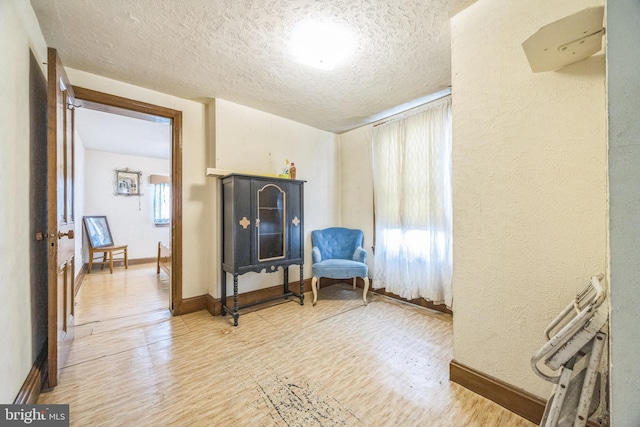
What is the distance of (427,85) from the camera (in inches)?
96.7

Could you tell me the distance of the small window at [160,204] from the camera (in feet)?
18.7

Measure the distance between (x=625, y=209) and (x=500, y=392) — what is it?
1.21 meters

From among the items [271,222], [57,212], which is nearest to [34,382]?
[57,212]

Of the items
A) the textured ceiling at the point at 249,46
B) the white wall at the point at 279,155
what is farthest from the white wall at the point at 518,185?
the white wall at the point at 279,155

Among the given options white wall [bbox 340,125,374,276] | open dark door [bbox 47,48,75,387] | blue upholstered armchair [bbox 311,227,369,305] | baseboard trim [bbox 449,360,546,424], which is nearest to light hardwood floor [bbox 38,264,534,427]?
baseboard trim [bbox 449,360,546,424]

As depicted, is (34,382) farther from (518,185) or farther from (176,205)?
(518,185)

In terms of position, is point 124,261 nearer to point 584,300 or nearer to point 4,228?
point 4,228

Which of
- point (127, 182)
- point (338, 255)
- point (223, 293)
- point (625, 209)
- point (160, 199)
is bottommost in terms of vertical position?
point (223, 293)

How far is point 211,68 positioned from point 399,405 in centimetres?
282

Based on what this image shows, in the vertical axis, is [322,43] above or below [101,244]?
above

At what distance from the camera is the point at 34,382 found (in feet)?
4.63

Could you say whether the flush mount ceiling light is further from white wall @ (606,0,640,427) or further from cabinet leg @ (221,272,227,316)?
cabinet leg @ (221,272,227,316)

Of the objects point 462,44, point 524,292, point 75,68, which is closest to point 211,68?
point 75,68

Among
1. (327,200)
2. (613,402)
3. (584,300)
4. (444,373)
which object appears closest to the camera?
(613,402)
